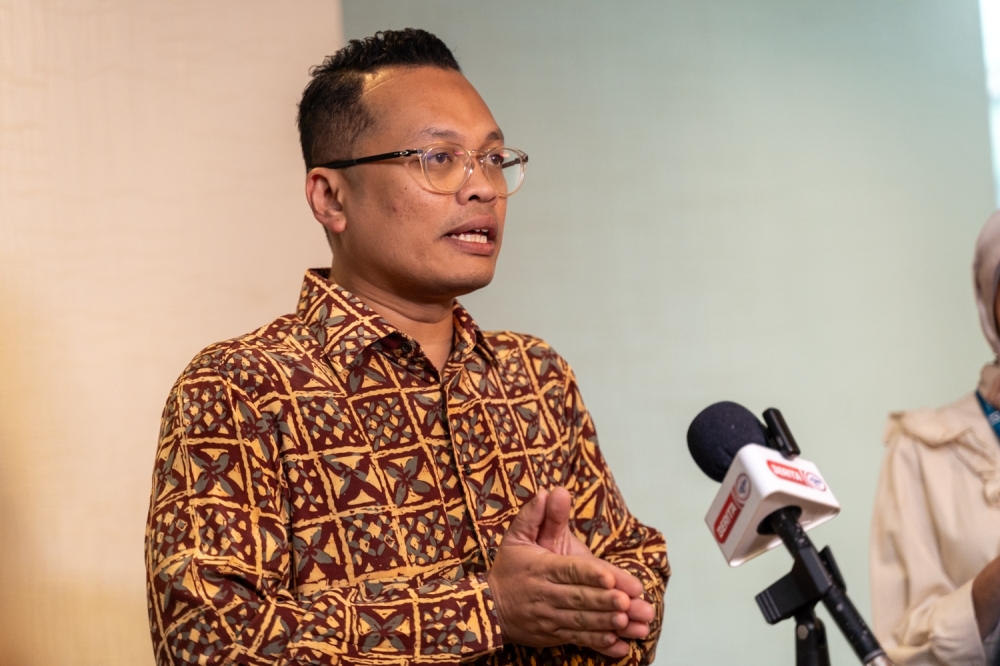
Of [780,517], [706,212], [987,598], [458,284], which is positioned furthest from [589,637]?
[706,212]

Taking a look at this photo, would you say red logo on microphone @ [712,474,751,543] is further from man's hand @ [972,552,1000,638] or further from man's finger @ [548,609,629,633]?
man's hand @ [972,552,1000,638]

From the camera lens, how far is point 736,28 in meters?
3.73

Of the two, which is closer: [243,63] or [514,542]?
[514,542]

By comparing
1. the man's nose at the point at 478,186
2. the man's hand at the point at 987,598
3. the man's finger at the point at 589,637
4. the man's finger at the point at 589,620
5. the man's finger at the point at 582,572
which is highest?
the man's nose at the point at 478,186

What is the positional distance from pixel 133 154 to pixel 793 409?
240 centimetres

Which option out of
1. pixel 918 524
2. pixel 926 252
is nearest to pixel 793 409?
pixel 926 252

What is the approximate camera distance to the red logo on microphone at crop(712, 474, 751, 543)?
1.19 metres

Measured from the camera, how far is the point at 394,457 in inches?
68.2

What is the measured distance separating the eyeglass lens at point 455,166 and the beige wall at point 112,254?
0.74 metres

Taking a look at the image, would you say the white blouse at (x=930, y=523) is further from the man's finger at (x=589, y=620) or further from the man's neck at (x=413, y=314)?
the man's neck at (x=413, y=314)

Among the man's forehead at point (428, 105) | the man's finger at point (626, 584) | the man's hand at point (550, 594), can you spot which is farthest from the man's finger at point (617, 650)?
the man's forehead at point (428, 105)

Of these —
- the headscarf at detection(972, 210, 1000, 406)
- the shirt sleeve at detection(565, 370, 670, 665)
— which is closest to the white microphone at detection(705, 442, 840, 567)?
the shirt sleeve at detection(565, 370, 670, 665)

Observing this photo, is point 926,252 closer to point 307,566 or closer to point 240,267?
point 240,267

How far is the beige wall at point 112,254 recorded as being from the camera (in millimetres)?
1953
